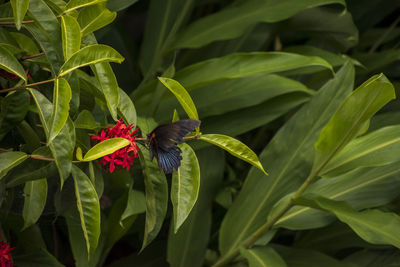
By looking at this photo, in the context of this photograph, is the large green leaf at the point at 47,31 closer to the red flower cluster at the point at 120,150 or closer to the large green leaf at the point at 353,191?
the red flower cluster at the point at 120,150

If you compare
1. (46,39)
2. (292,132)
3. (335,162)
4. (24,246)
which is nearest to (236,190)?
(292,132)

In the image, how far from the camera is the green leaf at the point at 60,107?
408mm

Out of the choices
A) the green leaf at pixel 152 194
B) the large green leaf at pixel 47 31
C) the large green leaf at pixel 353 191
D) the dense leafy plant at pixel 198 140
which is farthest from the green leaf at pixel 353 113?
the large green leaf at pixel 47 31

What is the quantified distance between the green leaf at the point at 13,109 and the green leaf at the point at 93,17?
0.30ft

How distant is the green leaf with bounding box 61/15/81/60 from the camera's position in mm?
452

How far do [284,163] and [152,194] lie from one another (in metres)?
0.34

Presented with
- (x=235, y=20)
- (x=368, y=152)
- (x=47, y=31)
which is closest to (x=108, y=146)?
(x=47, y=31)

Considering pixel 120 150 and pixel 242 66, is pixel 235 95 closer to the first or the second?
pixel 242 66

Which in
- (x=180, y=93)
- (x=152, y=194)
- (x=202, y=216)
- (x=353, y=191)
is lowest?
(x=202, y=216)

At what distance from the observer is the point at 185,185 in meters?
0.48

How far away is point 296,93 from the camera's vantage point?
828mm

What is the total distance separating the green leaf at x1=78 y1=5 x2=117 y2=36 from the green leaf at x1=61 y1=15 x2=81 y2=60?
4 cm

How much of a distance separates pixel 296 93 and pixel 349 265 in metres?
0.29

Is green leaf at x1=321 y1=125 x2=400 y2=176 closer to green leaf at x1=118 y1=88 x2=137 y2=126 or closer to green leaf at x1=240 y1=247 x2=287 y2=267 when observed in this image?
green leaf at x1=240 y1=247 x2=287 y2=267
